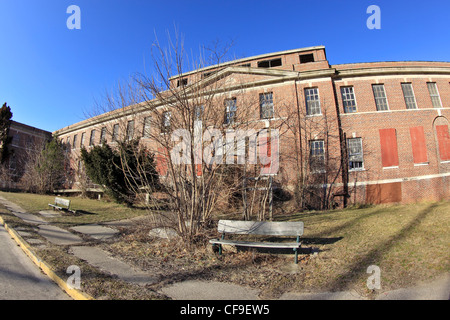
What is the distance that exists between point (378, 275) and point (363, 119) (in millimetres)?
14894

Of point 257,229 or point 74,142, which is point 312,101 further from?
point 74,142

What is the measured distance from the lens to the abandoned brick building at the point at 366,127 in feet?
47.3

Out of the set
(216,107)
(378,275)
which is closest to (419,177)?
(378,275)

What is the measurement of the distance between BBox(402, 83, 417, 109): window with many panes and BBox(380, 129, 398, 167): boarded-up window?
3014mm

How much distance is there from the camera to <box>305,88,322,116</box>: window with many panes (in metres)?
15.9

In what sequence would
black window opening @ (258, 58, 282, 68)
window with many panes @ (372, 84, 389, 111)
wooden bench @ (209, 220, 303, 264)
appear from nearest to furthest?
wooden bench @ (209, 220, 303, 264) → window with many panes @ (372, 84, 389, 111) → black window opening @ (258, 58, 282, 68)

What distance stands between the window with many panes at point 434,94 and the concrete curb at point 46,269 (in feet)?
76.2

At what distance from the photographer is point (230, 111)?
6.43 meters

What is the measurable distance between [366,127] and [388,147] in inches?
79.6

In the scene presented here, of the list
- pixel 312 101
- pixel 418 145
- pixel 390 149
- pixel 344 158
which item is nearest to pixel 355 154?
pixel 344 158

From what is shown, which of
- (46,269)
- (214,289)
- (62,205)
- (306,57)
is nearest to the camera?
(214,289)

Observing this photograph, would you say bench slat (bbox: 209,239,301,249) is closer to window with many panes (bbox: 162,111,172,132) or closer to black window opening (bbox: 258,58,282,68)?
window with many panes (bbox: 162,111,172,132)

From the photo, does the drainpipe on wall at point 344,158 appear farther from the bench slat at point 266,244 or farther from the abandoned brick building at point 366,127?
the bench slat at point 266,244

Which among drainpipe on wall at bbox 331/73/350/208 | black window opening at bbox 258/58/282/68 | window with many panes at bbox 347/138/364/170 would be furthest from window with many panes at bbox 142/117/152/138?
black window opening at bbox 258/58/282/68
